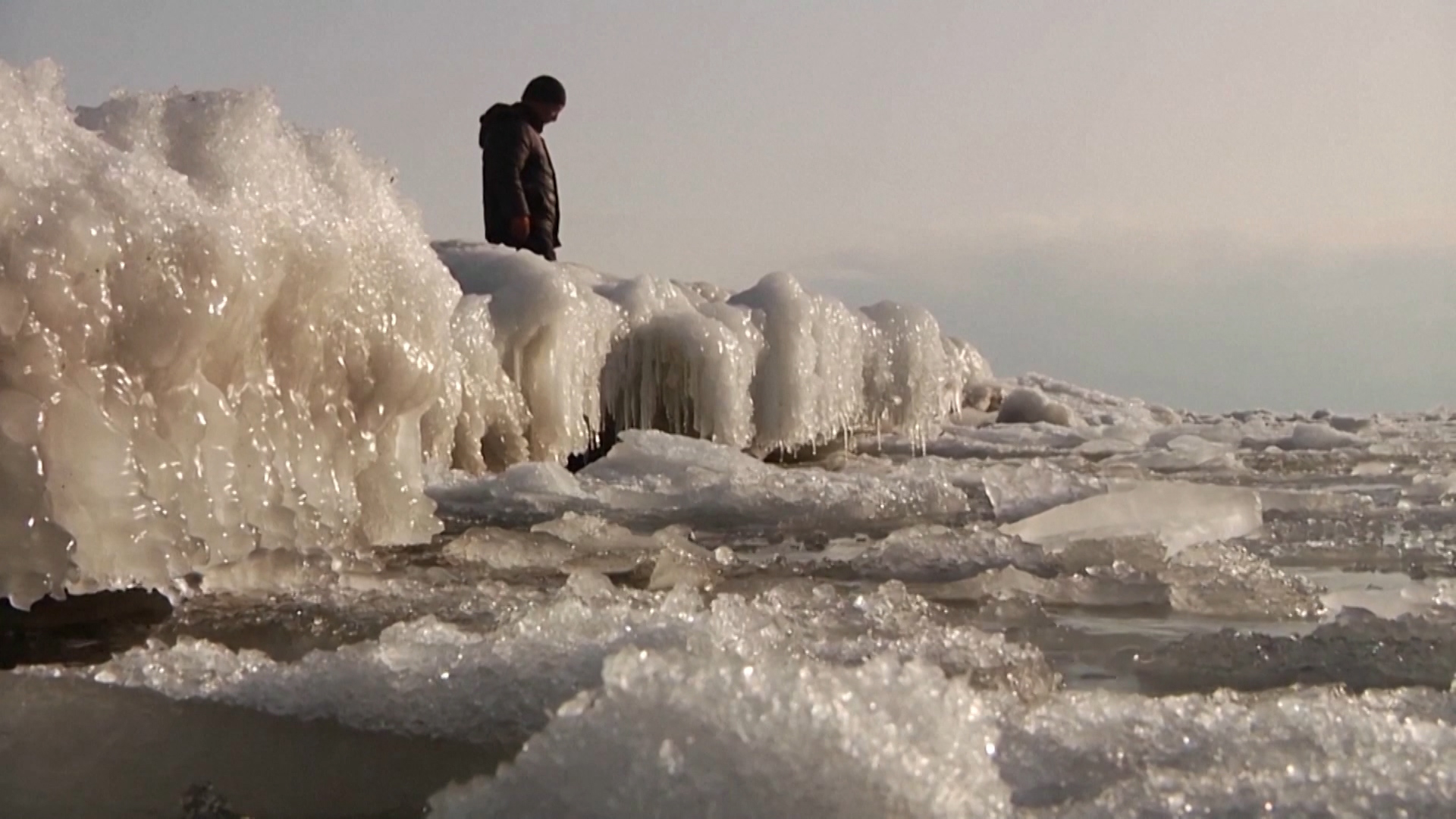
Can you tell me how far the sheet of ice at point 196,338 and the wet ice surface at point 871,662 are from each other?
186 mm

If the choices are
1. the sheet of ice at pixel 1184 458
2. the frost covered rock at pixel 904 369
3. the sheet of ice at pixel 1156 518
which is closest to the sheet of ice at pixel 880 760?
the sheet of ice at pixel 1156 518

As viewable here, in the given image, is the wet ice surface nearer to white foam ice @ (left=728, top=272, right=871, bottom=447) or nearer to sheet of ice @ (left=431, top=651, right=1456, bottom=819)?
sheet of ice @ (left=431, top=651, right=1456, bottom=819)

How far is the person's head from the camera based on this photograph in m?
6.75

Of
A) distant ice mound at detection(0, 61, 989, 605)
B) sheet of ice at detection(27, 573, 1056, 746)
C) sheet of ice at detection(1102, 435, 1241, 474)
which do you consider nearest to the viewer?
sheet of ice at detection(27, 573, 1056, 746)

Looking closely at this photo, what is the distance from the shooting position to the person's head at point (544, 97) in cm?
675

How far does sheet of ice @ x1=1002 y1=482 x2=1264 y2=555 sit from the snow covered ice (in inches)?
0.5

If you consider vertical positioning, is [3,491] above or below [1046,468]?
above

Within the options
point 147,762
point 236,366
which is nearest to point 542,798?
point 147,762

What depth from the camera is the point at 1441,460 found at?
6.45 metres

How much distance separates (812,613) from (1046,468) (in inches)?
98.7

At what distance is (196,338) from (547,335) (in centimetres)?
291

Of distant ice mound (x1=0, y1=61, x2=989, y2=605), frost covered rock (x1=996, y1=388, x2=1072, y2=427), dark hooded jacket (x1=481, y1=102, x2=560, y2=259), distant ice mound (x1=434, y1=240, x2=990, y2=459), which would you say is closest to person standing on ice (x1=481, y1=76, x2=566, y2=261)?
dark hooded jacket (x1=481, y1=102, x2=560, y2=259)

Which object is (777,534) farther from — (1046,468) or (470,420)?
(470,420)

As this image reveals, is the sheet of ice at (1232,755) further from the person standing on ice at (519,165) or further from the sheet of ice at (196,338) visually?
the person standing on ice at (519,165)
